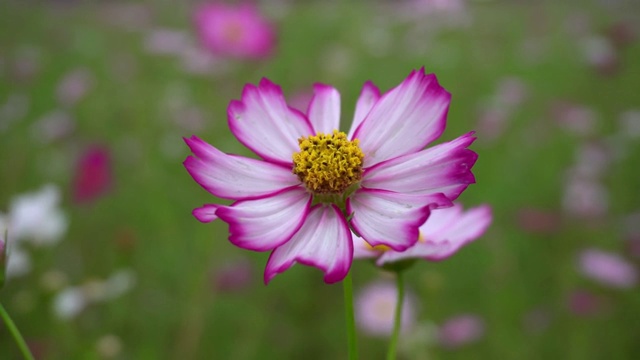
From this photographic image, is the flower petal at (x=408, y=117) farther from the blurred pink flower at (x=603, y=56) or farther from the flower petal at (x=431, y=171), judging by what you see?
the blurred pink flower at (x=603, y=56)

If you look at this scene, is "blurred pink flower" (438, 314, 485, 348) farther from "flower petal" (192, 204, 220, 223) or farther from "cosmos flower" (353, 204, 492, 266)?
"flower petal" (192, 204, 220, 223)

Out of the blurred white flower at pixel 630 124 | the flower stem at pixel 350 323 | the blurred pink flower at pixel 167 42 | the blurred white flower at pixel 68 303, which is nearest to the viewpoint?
the flower stem at pixel 350 323

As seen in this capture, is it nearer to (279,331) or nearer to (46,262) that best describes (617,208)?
(279,331)

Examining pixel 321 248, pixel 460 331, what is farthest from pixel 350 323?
pixel 460 331

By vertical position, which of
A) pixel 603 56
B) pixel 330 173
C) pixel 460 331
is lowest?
pixel 460 331

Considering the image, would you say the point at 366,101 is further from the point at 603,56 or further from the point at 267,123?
the point at 603,56

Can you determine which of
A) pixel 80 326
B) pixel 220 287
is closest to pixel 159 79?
pixel 220 287

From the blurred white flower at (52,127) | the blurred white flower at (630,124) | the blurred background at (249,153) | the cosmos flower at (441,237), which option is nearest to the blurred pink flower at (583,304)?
the blurred background at (249,153)

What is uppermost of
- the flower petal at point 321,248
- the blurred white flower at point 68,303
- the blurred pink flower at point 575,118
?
the flower petal at point 321,248
